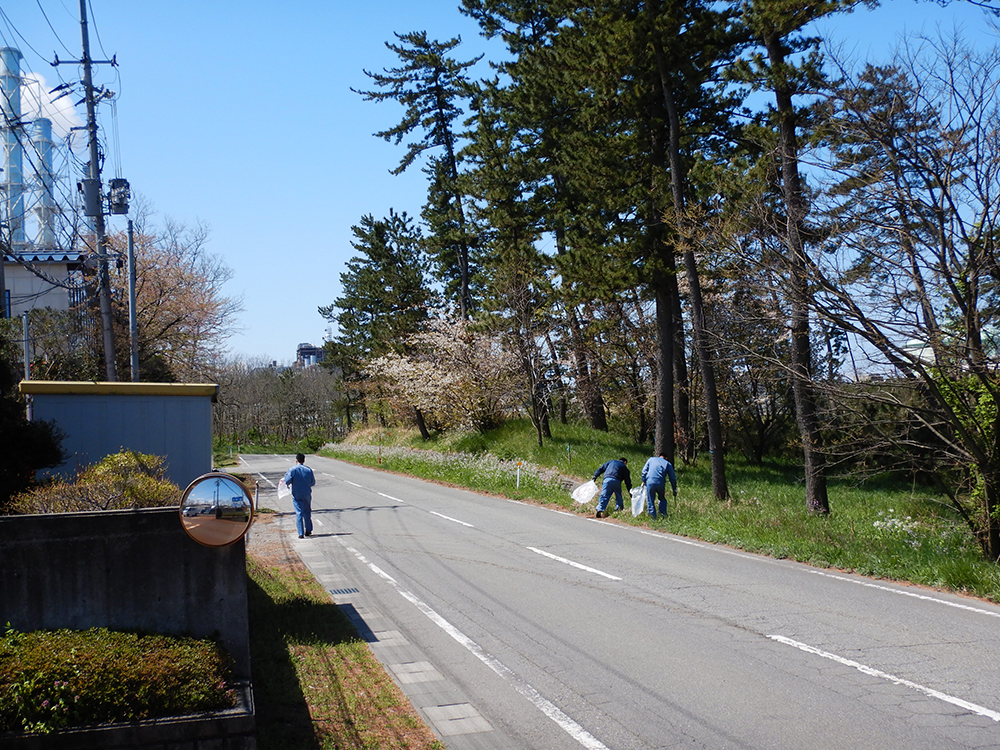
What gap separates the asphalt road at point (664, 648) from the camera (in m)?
5.77

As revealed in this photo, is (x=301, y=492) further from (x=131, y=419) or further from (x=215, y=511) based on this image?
(x=215, y=511)

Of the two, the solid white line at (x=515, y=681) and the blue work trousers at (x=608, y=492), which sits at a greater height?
the blue work trousers at (x=608, y=492)

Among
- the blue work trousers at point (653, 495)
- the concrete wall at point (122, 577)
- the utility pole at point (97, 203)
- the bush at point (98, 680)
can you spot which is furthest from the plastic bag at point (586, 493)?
the bush at point (98, 680)

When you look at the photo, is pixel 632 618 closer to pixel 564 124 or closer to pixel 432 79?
pixel 564 124

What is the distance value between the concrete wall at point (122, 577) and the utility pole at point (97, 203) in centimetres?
1455

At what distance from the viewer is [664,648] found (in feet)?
25.5

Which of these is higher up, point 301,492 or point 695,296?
point 695,296

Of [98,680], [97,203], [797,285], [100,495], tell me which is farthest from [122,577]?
[97,203]

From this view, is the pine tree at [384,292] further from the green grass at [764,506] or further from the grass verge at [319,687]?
the grass verge at [319,687]

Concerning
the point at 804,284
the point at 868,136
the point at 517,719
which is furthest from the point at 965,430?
the point at 517,719

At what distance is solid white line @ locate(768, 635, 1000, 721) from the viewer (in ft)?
19.3

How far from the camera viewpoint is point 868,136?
39.1 feet

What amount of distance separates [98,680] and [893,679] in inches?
241

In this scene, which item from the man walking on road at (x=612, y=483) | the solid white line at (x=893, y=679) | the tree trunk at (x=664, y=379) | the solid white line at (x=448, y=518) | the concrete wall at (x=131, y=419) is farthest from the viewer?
the tree trunk at (x=664, y=379)
